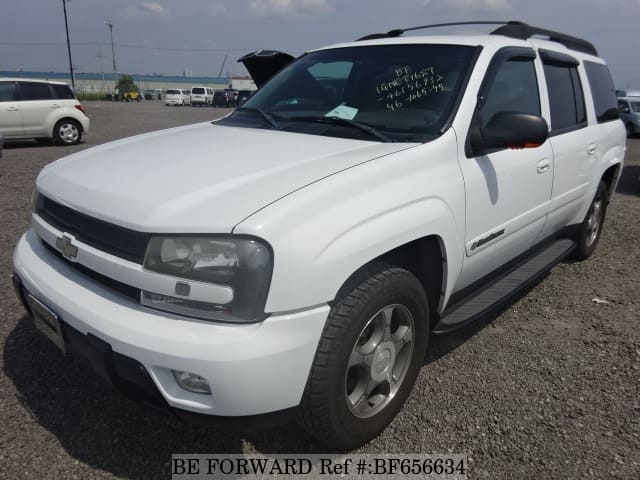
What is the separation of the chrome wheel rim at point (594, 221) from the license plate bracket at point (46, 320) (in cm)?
428

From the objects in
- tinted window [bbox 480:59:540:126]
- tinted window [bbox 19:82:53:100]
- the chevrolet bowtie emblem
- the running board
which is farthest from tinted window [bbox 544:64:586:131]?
tinted window [bbox 19:82:53:100]

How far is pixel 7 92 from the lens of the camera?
1129 cm

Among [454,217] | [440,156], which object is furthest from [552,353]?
[440,156]

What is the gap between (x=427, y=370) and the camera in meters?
2.85

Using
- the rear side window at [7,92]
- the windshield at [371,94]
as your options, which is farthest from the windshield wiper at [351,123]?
the rear side window at [7,92]

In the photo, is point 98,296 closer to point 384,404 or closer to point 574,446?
point 384,404

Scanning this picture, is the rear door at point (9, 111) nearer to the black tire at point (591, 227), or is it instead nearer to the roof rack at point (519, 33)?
the roof rack at point (519, 33)

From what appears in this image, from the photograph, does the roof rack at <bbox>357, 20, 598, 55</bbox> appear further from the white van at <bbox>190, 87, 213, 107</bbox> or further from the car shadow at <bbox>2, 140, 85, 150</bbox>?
the white van at <bbox>190, 87, 213, 107</bbox>

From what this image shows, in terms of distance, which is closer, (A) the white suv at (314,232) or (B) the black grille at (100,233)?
(A) the white suv at (314,232)

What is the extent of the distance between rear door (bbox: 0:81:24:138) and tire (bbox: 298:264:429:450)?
1195 centimetres

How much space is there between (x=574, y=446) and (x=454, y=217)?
46.3 inches

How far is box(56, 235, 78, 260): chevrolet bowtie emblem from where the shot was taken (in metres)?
2.02

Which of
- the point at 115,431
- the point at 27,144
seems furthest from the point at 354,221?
the point at 27,144

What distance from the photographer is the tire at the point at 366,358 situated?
1.86m
